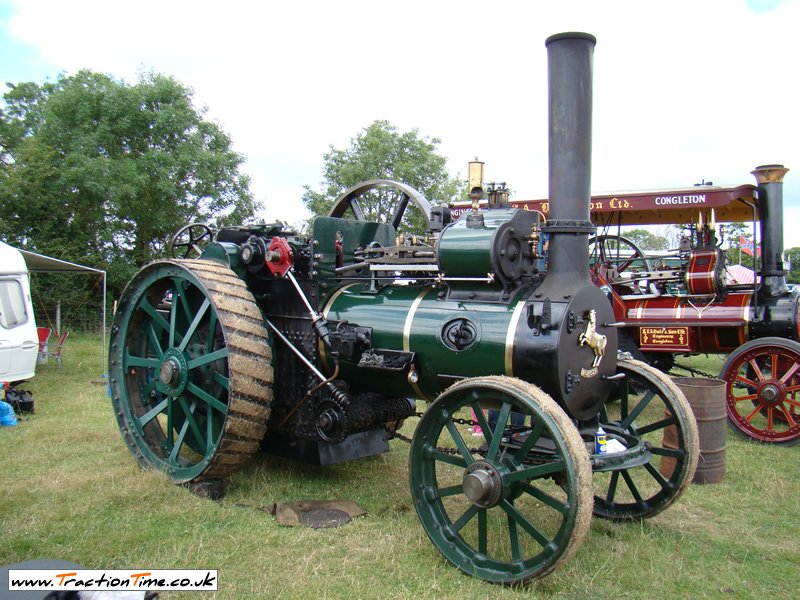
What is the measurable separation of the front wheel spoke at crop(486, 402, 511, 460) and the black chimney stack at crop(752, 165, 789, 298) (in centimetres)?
497

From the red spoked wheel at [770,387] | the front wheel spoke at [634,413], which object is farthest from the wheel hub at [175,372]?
the red spoked wheel at [770,387]

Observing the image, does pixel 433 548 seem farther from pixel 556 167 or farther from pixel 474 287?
pixel 556 167

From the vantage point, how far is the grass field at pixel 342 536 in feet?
10.9

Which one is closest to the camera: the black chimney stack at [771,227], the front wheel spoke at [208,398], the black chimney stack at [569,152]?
the black chimney stack at [569,152]

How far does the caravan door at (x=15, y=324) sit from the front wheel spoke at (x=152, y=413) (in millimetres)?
3819

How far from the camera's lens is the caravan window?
812cm

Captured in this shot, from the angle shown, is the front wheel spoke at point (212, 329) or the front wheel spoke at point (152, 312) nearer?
the front wheel spoke at point (212, 329)

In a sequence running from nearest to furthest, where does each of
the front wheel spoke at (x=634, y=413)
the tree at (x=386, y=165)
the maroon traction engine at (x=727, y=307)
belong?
1. the front wheel spoke at (x=634, y=413)
2. the maroon traction engine at (x=727, y=307)
3. the tree at (x=386, y=165)

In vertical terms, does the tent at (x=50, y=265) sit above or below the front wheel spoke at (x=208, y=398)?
above

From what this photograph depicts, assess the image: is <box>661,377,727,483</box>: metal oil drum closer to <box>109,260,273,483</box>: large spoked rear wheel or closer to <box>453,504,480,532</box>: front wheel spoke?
<box>453,504,480,532</box>: front wheel spoke

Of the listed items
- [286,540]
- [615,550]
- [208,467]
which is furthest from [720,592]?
[208,467]

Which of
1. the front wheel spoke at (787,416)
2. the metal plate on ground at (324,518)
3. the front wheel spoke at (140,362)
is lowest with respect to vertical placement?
the metal plate on ground at (324,518)

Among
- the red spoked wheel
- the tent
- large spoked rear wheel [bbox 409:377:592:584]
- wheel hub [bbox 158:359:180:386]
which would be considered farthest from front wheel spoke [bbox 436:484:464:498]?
the tent

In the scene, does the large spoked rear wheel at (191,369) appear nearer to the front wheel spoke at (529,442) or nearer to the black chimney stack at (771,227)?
the front wheel spoke at (529,442)
